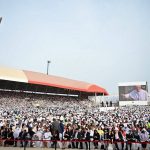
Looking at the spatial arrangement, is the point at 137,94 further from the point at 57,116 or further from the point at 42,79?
the point at 57,116

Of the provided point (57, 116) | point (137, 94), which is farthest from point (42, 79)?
point (137, 94)

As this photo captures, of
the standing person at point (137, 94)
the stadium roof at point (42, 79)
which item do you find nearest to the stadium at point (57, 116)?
the stadium roof at point (42, 79)

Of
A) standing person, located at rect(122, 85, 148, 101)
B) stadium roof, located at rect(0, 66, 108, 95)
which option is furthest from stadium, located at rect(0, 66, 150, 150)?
standing person, located at rect(122, 85, 148, 101)

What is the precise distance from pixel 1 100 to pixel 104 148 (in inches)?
1123

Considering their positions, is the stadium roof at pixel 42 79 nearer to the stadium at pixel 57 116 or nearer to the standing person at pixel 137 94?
the stadium at pixel 57 116

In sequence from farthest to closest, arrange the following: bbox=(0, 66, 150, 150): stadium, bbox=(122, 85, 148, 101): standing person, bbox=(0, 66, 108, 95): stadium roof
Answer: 1. bbox=(122, 85, 148, 101): standing person
2. bbox=(0, 66, 108, 95): stadium roof
3. bbox=(0, 66, 150, 150): stadium

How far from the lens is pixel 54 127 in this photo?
13.1 m

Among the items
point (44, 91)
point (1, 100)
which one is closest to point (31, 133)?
point (1, 100)

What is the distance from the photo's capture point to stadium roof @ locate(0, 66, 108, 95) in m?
40.3

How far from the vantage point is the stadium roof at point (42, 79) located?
4030 cm

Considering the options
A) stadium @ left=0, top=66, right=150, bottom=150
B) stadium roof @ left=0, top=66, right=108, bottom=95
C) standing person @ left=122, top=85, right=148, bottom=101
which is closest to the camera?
stadium @ left=0, top=66, right=150, bottom=150

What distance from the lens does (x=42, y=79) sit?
4641 cm

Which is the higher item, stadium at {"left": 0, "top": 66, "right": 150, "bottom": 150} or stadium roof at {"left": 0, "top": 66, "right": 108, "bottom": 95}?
stadium roof at {"left": 0, "top": 66, "right": 108, "bottom": 95}

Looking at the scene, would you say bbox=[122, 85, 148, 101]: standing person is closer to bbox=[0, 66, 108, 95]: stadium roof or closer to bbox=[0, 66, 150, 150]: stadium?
bbox=[0, 66, 150, 150]: stadium
